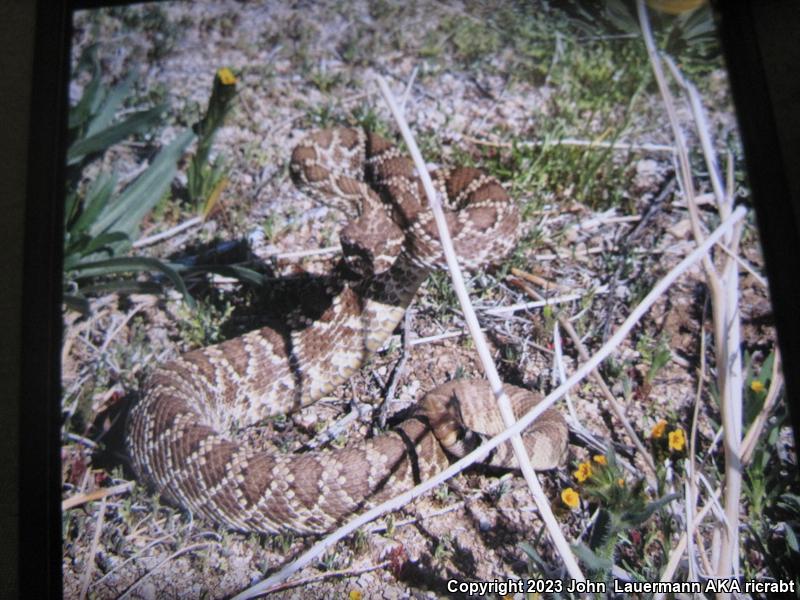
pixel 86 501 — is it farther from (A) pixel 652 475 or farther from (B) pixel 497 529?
(A) pixel 652 475

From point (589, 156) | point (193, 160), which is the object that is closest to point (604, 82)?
point (589, 156)

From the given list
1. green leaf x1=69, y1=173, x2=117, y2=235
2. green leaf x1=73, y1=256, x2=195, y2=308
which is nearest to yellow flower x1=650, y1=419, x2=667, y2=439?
green leaf x1=73, y1=256, x2=195, y2=308

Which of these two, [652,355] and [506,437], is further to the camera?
[652,355]

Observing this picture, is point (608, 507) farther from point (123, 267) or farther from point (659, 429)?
point (123, 267)

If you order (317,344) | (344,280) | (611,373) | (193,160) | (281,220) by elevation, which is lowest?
(611,373)

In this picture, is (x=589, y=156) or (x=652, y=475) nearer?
(x=652, y=475)

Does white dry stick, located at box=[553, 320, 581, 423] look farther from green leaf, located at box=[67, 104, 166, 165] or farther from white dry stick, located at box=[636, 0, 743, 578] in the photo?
green leaf, located at box=[67, 104, 166, 165]

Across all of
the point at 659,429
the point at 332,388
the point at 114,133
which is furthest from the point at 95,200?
the point at 659,429
